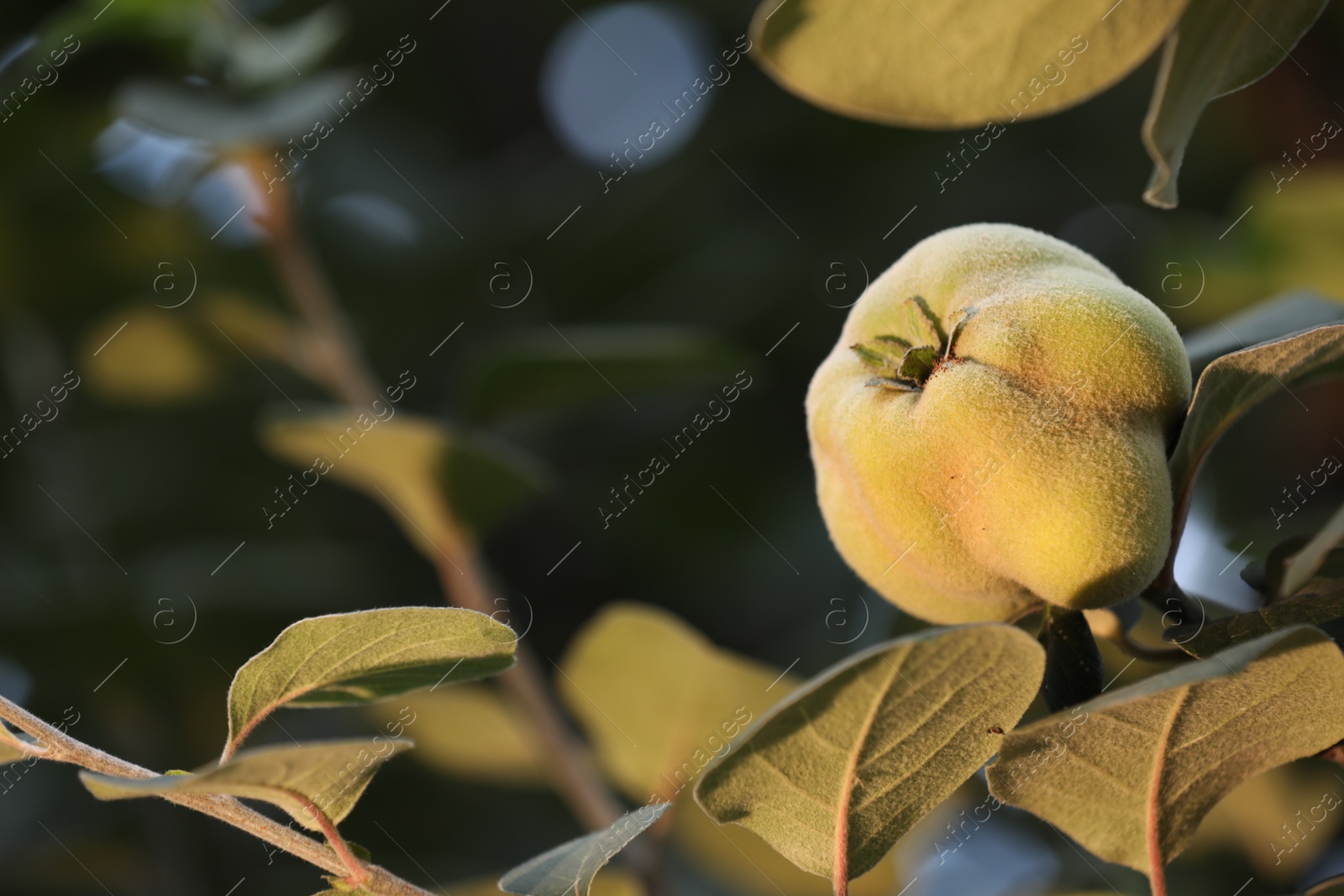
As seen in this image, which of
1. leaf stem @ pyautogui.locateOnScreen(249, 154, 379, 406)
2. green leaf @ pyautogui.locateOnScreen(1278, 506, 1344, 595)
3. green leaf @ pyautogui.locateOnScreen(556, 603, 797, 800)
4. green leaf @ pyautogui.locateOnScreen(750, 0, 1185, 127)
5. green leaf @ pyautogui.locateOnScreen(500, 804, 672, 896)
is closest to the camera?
green leaf @ pyautogui.locateOnScreen(1278, 506, 1344, 595)

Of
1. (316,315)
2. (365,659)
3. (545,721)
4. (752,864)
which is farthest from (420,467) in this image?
(365,659)

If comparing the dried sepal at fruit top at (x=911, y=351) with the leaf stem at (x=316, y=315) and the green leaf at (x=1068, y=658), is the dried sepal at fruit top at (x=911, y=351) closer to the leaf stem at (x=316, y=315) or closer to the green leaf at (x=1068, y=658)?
the green leaf at (x=1068, y=658)

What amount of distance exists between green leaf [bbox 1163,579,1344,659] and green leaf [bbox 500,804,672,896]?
0.90ft

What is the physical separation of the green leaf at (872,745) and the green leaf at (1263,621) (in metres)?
0.10

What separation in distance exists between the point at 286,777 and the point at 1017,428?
368 mm

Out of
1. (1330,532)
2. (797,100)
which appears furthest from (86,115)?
(1330,532)

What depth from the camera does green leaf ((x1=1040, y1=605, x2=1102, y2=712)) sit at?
0.60m

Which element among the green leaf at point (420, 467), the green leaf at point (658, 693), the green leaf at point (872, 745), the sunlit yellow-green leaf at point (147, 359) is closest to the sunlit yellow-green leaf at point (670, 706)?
the green leaf at point (658, 693)

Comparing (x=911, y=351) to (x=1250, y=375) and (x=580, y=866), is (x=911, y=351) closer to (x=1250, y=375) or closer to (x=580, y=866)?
(x=1250, y=375)

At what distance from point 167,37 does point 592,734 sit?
1.07 meters

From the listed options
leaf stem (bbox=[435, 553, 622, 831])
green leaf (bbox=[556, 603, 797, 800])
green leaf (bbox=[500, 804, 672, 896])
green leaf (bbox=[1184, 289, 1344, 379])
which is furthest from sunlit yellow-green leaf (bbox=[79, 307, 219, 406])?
green leaf (bbox=[1184, 289, 1344, 379])

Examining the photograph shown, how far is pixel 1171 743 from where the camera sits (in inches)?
22.7

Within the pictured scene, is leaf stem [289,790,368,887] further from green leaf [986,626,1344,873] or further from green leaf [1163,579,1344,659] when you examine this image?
green leaf [1163,579,1344,659]

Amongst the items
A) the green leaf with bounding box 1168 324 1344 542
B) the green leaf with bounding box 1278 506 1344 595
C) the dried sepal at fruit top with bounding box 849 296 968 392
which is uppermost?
the dried sepal at fruit top with bounding box 849 296 968 392
